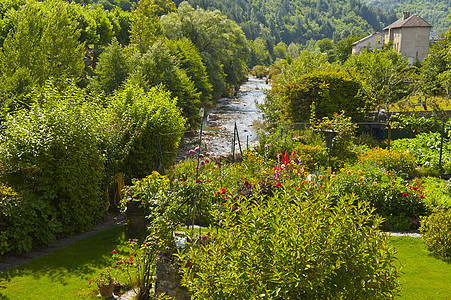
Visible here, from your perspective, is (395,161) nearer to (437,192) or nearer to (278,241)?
(437,192)

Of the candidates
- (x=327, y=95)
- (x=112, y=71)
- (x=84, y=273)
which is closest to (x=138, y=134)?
(x=84, y=273)

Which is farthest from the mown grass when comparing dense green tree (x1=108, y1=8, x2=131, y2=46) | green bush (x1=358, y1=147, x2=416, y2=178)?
dense green tree (x1=108, y1=8, x2=131, y2=46)

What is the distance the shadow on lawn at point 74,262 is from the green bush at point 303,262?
4.38m

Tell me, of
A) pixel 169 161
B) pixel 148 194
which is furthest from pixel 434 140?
pixel 148 194

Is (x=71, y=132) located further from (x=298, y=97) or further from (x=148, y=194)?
(x=298, y=97)

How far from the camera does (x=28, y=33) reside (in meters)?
22.5

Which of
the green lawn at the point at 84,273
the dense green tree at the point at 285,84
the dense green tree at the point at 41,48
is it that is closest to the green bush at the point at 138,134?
the green lawn at the point at 84,273

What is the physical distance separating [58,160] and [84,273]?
2.73m

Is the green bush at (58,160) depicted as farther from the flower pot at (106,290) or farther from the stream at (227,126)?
the stream at (227,126)

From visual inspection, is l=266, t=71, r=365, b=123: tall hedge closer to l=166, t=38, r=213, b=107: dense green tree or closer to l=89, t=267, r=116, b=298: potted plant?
l=89, t=267, r=116, b=298: potted plant

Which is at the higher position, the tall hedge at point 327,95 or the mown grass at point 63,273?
the tall hedge at point 327,95

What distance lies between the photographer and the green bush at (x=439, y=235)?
295 inches

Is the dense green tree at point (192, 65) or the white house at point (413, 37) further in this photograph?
the white house at point (413, 37)

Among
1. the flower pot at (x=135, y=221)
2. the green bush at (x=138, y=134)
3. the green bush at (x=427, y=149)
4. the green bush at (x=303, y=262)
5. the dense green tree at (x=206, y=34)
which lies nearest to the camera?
the green bush at (x=303, y=262)
